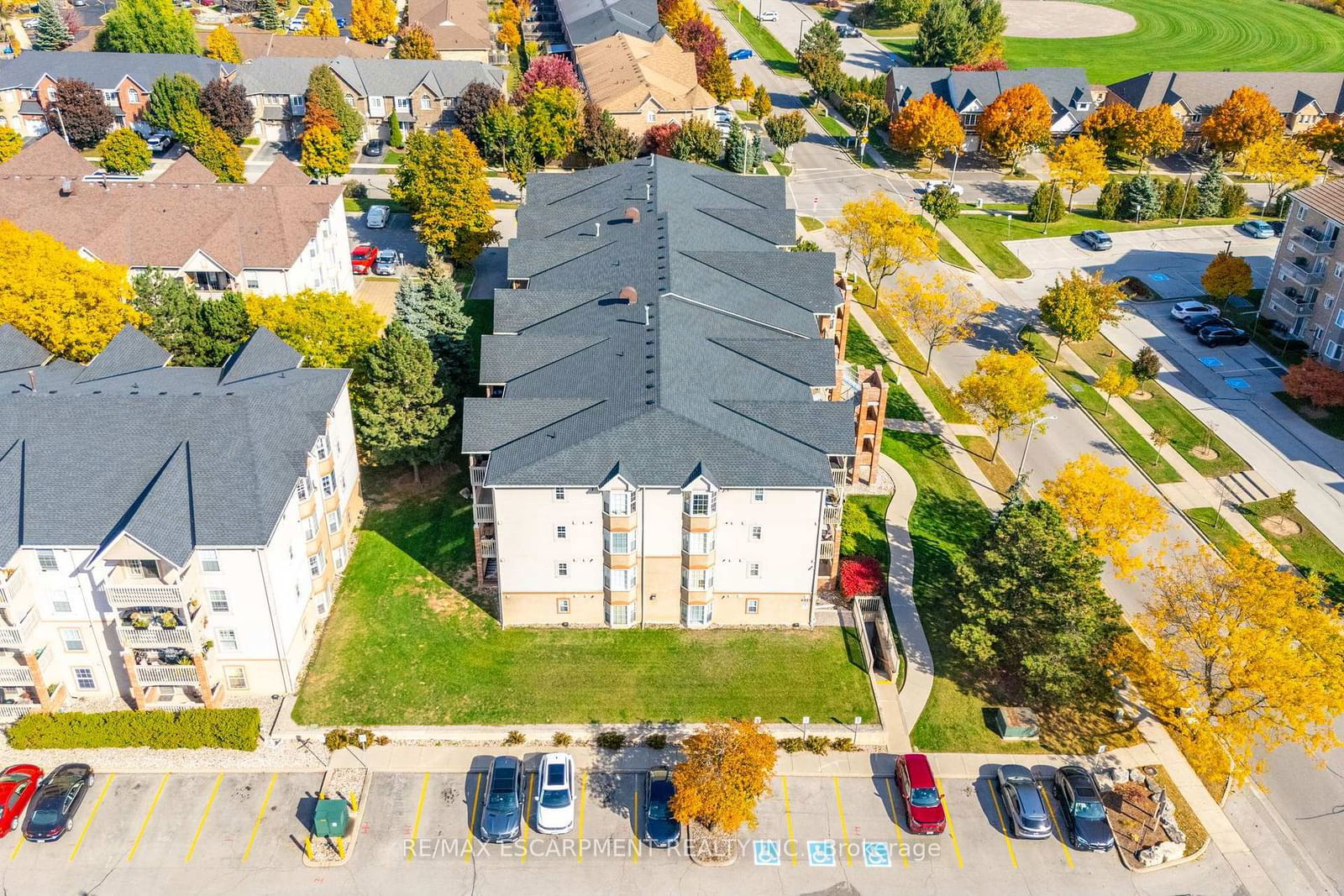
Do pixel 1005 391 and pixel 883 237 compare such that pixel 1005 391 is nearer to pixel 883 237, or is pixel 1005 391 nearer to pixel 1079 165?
pixel 883 237

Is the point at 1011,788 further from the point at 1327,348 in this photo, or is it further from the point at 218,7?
the point at 218,7

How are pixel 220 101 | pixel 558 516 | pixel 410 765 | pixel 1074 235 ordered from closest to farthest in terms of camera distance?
pixel 410 765 < pixel 558 516 < pixel 1074 235 < pixel 220 101

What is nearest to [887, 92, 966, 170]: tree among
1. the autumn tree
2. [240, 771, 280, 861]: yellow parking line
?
the autumn tree

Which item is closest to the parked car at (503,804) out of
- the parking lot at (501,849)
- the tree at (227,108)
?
the parking lot at (501,849)

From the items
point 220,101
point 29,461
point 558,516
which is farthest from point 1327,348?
point 220,101

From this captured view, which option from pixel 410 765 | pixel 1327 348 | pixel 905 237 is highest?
pixel 905 237

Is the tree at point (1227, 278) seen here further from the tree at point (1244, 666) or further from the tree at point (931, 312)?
the tree at point (1244, 666)

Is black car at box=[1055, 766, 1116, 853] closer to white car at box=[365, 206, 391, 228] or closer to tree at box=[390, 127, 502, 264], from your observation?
tree at box=[390, 127, 502, 264]
